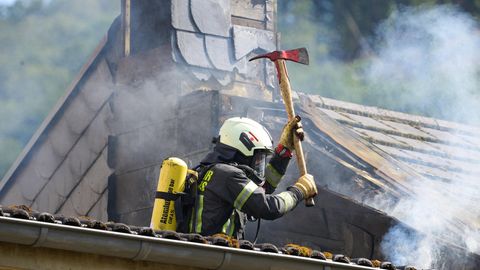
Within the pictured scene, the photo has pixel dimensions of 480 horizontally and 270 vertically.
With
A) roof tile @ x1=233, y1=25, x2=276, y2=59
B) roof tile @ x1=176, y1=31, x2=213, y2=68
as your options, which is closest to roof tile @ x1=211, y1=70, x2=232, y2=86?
roof tile @ x1=176, y1=31, x2=213, y2=68

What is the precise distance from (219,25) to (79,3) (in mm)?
15649

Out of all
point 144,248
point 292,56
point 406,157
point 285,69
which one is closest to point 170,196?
point 285,69

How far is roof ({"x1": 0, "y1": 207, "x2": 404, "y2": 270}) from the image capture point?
916 centimetres

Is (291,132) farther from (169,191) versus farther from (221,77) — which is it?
(221,77)

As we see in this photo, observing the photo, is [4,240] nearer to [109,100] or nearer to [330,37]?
[109,100]

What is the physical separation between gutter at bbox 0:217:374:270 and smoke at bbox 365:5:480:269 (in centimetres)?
449

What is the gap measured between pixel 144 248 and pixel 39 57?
2332cm

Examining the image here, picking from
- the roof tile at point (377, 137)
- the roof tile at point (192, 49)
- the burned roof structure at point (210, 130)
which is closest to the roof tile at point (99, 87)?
the burned roof structure at point (210, 130)

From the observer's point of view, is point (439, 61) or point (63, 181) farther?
point (439, 61)

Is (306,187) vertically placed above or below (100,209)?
below

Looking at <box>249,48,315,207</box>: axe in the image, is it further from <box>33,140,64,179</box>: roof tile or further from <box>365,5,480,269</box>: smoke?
<box>33,140,64,179</box>: roof tile

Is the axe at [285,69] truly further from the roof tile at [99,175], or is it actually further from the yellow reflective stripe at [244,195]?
the roof tile at [99,175]

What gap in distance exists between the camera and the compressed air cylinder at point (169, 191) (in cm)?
1173

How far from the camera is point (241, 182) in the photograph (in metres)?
11.6
